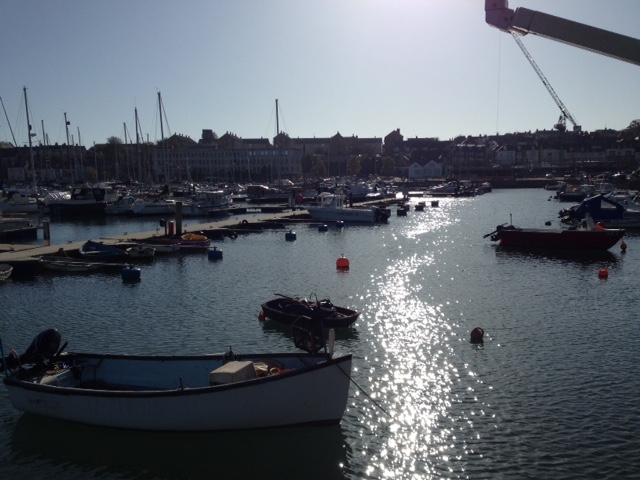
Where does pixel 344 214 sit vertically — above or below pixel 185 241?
below

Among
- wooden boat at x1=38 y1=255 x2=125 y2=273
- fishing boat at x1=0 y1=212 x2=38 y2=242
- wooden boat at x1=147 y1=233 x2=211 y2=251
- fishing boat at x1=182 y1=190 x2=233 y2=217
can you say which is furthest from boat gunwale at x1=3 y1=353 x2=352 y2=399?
fishing boat at x1=182 y1=190 x2=233 y2=217

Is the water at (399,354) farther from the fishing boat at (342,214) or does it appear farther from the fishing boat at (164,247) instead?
the fishing boat at (342,214)

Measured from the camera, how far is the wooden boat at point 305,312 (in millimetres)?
24234

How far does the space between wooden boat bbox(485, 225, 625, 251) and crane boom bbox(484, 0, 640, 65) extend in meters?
24.1

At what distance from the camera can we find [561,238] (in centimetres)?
4878

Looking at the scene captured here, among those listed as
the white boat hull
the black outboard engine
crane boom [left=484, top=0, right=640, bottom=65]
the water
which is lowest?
the water

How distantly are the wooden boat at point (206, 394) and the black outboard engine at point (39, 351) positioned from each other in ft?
0.09

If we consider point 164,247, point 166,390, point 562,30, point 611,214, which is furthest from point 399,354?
point 611,214

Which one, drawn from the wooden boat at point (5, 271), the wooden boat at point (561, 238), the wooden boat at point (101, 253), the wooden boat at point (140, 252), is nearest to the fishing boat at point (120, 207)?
the wooden boat at point (101, 253)

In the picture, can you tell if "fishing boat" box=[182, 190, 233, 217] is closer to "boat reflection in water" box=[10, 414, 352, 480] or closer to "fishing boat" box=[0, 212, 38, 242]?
"fishing boat" box=[0, 212, 38, 242]

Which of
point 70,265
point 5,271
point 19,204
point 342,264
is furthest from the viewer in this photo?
point 19,204

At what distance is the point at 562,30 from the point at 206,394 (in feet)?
74.8

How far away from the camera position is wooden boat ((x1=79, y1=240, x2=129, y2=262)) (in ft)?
141

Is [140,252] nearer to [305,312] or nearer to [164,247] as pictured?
[164,247]
